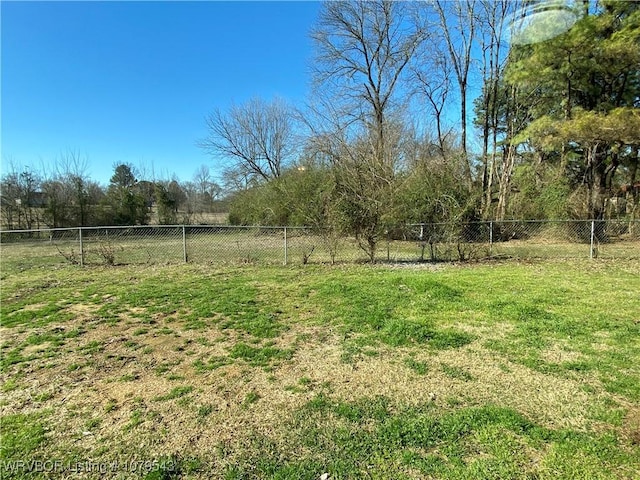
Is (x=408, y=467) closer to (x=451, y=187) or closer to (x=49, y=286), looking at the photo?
(x=49, y=286)

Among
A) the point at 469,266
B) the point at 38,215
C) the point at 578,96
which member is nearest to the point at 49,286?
the point at 469,266

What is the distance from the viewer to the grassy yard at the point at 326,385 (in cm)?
202

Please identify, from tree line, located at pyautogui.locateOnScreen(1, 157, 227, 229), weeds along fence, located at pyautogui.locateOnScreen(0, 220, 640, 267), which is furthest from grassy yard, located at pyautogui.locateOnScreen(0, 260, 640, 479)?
tree line, located at pyautogui.locateOnScreen(1, 157, 227, 229)

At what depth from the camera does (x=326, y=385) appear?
9.47ft

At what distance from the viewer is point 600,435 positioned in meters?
2.17

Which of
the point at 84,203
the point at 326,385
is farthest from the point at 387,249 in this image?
the point at 84,203

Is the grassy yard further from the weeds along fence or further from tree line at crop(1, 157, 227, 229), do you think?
Result: tree line at crop(1, 157, 227, 229)

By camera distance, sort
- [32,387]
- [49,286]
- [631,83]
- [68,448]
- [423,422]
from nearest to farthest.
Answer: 1. [68,448]
2. [423,422]
3. [32,387]
4. [49,286]
5. [631,83]

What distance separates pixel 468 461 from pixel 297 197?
14.1 meters

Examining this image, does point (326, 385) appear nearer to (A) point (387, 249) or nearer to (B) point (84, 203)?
(A) point (387, 249)

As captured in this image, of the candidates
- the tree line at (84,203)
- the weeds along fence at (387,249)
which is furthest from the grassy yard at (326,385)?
the tree line at (84,203)

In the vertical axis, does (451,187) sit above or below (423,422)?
above

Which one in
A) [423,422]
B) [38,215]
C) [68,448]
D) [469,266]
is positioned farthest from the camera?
[38,215]

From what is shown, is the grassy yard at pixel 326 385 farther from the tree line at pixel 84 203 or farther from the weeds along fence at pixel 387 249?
the tree line at pixel 84 203
